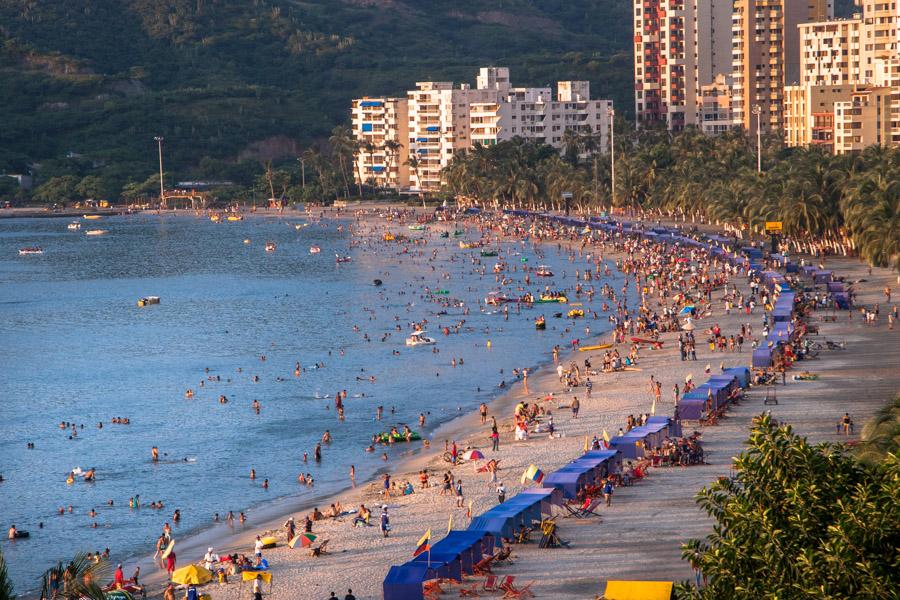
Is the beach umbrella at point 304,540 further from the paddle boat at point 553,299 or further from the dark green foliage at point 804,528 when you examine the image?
the paddle boat at point 553,299

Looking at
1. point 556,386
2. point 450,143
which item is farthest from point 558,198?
point 556,386

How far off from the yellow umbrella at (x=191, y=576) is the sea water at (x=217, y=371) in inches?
202

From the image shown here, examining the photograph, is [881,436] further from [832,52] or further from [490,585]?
[832,52]

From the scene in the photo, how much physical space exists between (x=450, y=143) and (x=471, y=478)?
152502 millimetres

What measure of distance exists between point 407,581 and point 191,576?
724 cm

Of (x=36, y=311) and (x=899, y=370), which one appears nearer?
(x=899, y=370)

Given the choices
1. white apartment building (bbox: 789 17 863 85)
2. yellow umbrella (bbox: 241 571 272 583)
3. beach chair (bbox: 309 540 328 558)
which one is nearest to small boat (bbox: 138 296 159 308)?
beach chair (bbox: 309 540 328 558)

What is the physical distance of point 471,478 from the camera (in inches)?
1769

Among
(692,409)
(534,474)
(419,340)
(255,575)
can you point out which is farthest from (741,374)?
(419,340)

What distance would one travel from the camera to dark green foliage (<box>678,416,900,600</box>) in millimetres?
15914

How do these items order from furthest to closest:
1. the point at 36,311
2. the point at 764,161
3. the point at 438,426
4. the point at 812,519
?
1. the point at 764,161
2. the point at 36,311
3. the point at 438,426
4. the point at 812,519

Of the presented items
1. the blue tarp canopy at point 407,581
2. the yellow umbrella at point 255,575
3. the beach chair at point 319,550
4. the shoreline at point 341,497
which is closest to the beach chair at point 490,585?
the blue tarp canopy at point 407,581

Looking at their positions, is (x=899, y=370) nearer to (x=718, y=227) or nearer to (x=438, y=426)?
(x=438, y=426)

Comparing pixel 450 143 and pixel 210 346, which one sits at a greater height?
pixel 450 143
